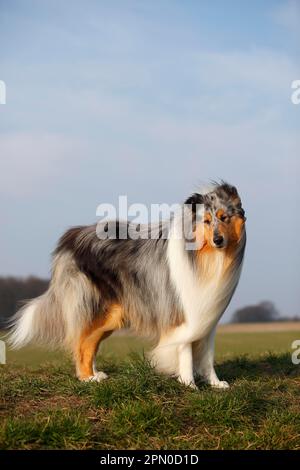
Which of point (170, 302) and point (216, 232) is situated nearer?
point (216, 232)

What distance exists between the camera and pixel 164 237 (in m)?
7.70

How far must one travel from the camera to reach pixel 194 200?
24.0 ft

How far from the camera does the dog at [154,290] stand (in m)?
7.21

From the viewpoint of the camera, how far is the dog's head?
6980mm

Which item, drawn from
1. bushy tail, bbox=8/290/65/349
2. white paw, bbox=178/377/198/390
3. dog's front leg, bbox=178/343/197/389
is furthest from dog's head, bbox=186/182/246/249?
bushy tail, bbox=8/290/65/349

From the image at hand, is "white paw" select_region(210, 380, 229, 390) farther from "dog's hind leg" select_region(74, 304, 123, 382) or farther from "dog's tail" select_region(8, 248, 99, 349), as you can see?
"dog's tail" select_region(8, 248, 99, 349)

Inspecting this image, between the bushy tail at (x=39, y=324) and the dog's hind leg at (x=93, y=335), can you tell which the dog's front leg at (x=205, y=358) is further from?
the bushy tail at (x=39, y=324)

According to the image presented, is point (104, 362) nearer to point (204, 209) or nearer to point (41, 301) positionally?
point (41, 301)

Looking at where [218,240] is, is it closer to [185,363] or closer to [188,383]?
[185,363]

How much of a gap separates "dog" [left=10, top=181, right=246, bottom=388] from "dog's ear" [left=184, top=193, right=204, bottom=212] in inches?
0.5

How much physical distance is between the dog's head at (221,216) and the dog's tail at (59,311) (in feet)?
5.68

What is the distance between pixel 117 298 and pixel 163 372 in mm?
1133

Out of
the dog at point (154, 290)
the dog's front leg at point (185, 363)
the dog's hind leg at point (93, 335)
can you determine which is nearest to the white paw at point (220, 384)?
the dog at point (154, 290)
